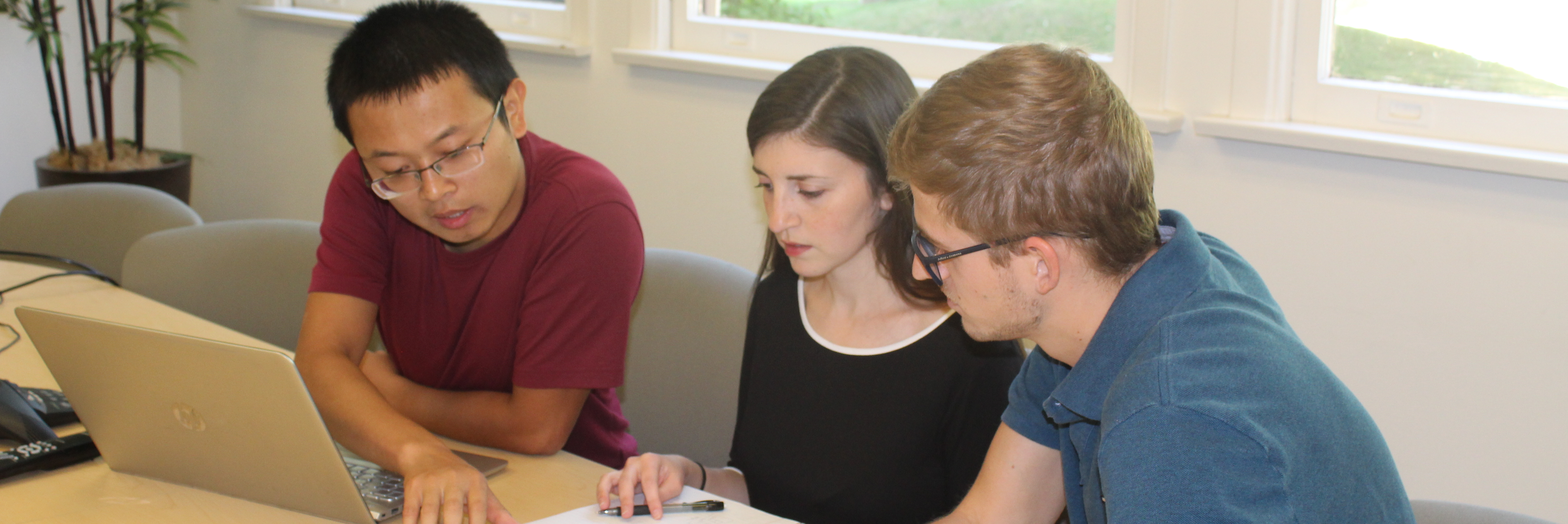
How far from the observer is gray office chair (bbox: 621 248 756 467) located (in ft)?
5.75

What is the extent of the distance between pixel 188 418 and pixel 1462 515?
126 centimetres

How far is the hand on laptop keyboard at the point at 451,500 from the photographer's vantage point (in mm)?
1138

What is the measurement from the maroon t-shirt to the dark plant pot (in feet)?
7.21

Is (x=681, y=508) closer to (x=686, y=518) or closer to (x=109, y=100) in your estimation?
(x=686, y=518)

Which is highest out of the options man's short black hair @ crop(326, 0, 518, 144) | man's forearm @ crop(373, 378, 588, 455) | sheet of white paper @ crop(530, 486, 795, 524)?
man's short black hair @ crop(326, 0, 518, 144)

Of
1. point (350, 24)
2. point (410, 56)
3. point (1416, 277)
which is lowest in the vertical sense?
point (1416, 277)

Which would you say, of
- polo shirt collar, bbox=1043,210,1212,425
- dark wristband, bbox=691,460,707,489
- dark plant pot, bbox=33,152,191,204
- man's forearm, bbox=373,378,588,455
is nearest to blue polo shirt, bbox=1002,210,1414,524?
polo shirt collar, bbox=1043,210,1212,425

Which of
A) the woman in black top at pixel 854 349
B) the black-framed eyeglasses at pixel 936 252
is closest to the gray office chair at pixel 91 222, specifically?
the woman in black top at pixel 854 349

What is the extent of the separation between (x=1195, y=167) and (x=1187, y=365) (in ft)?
4.07

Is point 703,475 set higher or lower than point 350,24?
lower

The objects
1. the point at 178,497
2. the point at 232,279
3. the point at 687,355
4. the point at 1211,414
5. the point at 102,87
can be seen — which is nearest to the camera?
the point at 1211,414

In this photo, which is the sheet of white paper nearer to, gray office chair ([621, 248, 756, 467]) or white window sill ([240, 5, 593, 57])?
gray office chair ([621, 248, 756, 467])

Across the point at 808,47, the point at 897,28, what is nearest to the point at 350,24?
the point at 808,47

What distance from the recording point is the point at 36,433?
1.34 m
